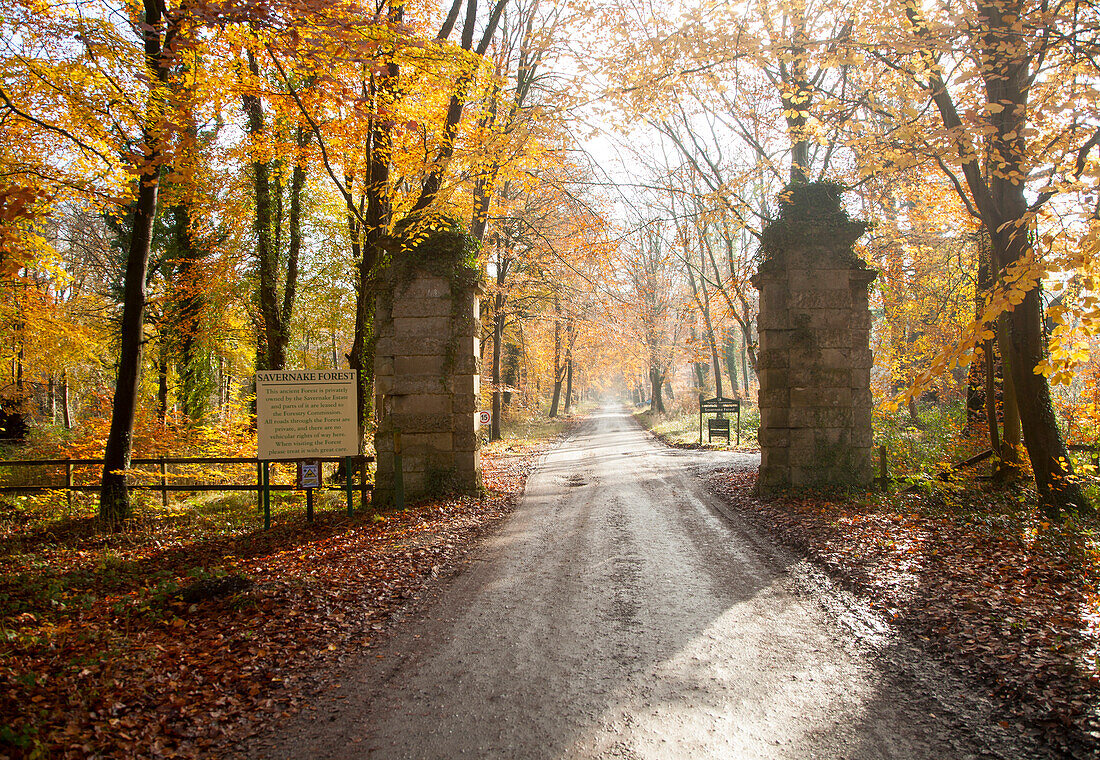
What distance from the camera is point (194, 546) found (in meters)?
8.06

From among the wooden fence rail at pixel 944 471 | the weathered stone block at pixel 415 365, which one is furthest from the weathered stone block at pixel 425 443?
the wooden fence rail at pixel 944 471

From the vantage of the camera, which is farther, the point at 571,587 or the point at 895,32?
the point at 895,32

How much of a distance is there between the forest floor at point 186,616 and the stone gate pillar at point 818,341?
212 inches

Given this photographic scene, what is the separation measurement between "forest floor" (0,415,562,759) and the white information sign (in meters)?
1.22

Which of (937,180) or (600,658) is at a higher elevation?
(937,180)

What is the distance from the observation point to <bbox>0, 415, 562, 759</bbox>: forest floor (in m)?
3.49

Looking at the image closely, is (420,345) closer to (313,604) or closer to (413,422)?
(413,422)

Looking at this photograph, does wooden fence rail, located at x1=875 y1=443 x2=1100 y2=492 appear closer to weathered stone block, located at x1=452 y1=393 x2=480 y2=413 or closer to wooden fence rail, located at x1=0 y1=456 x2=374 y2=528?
weathered stone block, located at x1=452 y1=393 x2=480 y2=413

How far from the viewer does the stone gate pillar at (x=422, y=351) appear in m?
10.5

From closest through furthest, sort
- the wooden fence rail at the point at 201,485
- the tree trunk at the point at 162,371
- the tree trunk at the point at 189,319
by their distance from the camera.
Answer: the wooden fence rail at the point at 201,485, the tree trunk at the point at 189,319, the tree trunk at the point at 162,371

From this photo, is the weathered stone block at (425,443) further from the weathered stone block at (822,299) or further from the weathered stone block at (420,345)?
the weathered stone block at (822,299)

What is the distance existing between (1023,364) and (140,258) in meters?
12.7

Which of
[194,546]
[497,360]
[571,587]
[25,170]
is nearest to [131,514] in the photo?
[194,546]

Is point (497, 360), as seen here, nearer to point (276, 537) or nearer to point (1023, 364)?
point (276, 537)
